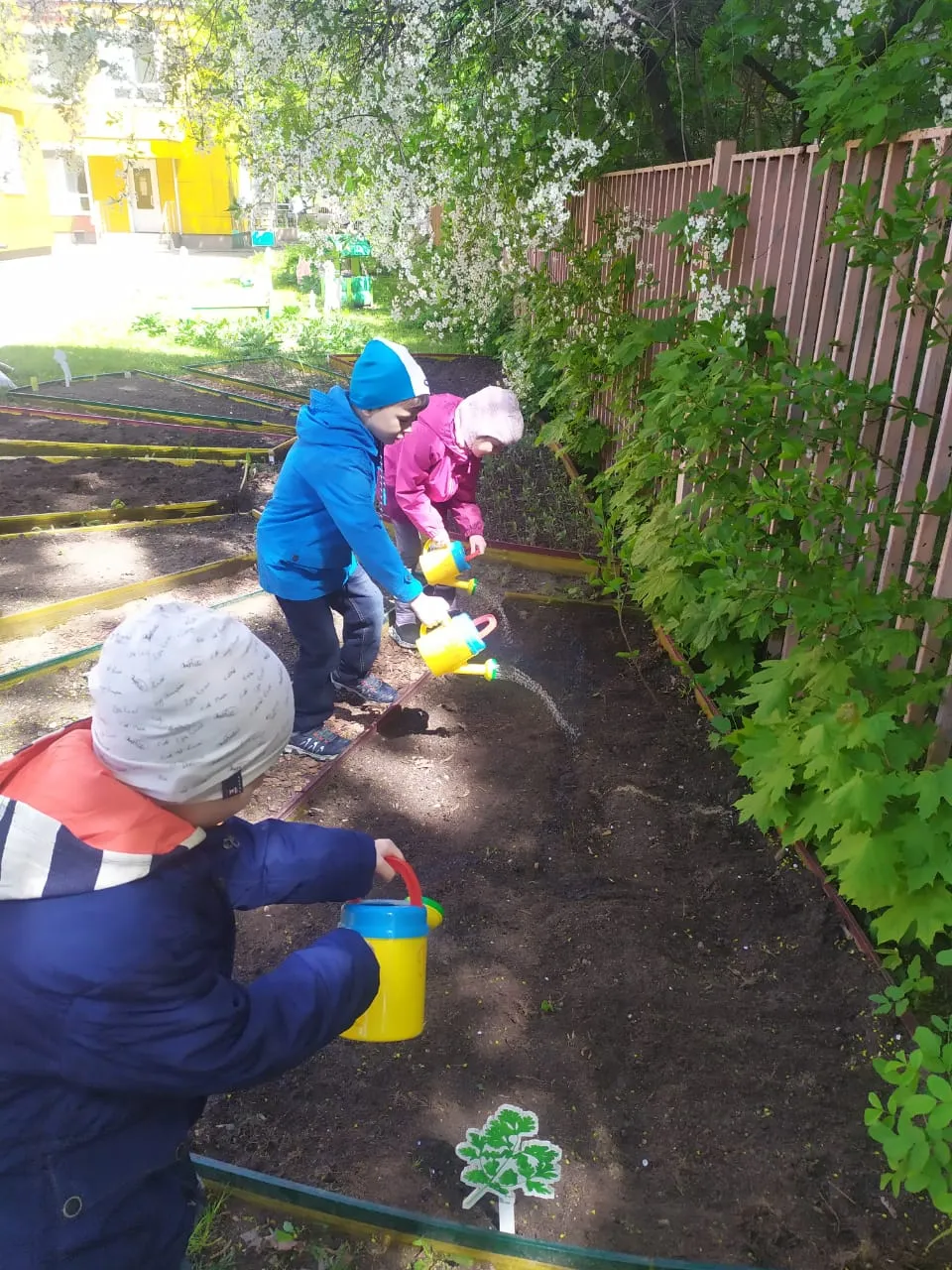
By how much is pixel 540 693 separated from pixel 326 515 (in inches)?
53.8

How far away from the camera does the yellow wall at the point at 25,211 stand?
2281 cm

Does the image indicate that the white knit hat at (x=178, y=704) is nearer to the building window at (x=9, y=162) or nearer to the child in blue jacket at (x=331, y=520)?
the child in blue jacket at (x=331, y=520)

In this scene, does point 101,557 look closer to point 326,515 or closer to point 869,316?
point 326,515

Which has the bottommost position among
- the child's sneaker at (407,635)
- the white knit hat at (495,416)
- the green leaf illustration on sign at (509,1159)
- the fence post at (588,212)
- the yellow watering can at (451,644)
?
the child's sneaker at (407,635)

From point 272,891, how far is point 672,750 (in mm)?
2498

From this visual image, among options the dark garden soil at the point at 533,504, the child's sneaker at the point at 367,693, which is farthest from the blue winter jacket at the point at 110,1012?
the dark garden soil at the point at 533,504

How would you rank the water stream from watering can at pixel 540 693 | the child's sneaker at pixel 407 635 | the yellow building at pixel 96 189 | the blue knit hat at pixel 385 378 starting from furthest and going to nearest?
the yellow building at pixel 96 189 → the child's sneaker at pixel 407 635 → the water stream from watering can at pixel 540 693 → the blue knit hat at pixel 385 378

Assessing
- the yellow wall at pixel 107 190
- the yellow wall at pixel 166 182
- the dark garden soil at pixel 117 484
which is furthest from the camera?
the yellow wall at pixel 107 190

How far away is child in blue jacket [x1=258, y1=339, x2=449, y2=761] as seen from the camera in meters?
3.31

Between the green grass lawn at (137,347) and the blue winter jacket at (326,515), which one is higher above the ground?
the blue winter jacket at (326,515)

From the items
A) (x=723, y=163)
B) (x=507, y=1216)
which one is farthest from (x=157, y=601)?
(x=723, y=163)

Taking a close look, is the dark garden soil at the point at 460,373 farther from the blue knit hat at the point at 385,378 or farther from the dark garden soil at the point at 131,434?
the blue knit hat at the point at 385,378

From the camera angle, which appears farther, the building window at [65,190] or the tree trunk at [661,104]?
the building window at [65,190]

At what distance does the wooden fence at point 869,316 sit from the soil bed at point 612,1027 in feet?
2.65
